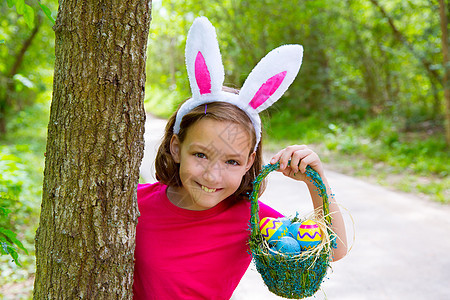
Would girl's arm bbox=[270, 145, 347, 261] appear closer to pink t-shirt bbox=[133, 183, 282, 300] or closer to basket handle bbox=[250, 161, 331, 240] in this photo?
basket handle bbox=[250, 161, 331, 240]

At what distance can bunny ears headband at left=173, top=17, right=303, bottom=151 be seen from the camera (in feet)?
4.90

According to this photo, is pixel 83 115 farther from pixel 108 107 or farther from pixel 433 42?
pixel 433 42

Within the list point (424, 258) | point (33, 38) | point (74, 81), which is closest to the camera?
point (74, 81)

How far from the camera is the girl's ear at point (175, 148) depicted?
1.74m

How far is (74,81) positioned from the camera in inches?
47.4

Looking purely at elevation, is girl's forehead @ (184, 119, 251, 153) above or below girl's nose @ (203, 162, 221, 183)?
above

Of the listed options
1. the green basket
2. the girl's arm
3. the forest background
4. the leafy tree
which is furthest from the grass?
the leafy tree

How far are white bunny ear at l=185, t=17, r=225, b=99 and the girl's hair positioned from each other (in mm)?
84

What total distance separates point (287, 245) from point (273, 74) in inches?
25.4

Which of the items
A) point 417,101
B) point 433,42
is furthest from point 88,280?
point 417,101

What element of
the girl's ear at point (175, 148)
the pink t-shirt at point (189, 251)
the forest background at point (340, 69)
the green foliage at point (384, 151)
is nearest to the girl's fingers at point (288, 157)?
the pink t-shirt at point (189, 251)

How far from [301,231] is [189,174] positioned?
1.60ft

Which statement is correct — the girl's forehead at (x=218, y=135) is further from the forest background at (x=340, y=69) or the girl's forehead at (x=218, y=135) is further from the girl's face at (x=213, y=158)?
the forest background at (x=340, y=69)

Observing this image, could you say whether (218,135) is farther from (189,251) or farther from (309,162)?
(189,251)
